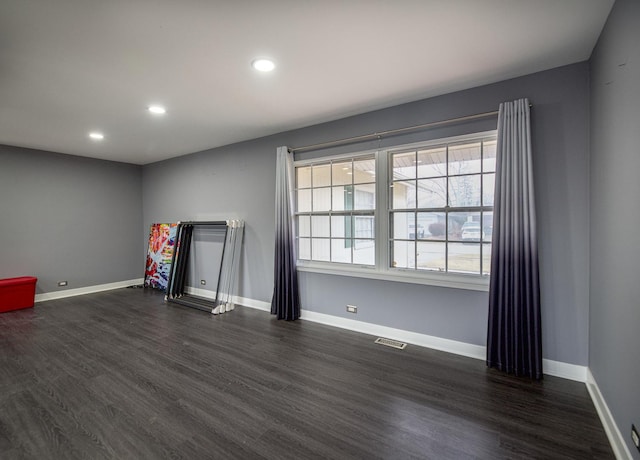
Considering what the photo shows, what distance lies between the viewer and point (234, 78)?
276 centimetres

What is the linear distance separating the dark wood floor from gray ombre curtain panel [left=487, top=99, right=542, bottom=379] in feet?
0.80

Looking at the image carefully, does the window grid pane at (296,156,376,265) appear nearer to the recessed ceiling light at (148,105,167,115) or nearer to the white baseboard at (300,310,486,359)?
the white baseboard at (300,310,486,359)

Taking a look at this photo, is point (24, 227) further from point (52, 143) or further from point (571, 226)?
point (571, 226)

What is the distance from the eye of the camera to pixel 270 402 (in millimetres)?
2326

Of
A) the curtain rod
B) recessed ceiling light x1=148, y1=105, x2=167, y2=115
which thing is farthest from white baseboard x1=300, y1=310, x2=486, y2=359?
recessed ceiling light x1=148, y1=105, x2=167, y2=115

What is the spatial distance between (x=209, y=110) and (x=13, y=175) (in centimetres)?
419

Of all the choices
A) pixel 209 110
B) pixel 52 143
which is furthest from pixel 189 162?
pixel 209 110

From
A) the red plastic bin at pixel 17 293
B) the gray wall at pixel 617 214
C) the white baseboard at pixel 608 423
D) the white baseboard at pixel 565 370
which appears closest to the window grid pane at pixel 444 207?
the gray wall at pixel 617 214

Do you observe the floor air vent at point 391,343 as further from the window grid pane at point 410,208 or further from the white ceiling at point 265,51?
the white ceiling at point 265,51

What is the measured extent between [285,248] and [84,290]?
15.0ft

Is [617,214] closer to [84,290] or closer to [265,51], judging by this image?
[265,51]

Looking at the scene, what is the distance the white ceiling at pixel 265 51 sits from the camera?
1.88 metres

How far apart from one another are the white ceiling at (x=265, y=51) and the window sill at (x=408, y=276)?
1.92 m

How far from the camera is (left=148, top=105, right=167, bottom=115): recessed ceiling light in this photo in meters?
3.42
